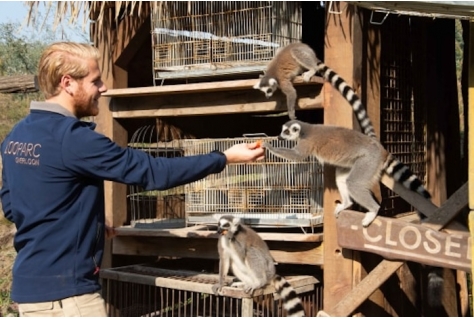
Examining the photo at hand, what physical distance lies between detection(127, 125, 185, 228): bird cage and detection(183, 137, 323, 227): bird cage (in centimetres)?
37

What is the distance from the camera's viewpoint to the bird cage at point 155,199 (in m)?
5.27

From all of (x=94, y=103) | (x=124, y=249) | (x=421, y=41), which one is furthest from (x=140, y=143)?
(x=94, y=103)

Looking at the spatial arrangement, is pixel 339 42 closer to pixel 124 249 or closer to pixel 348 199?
pixel 348 199

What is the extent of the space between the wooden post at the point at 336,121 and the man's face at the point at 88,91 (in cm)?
195

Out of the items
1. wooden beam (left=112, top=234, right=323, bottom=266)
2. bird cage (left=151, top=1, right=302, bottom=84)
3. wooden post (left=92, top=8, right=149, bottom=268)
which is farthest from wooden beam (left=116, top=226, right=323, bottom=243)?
bird cage (left=151, top=1, right=302, bottom=84)

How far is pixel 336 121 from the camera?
4.18 metres

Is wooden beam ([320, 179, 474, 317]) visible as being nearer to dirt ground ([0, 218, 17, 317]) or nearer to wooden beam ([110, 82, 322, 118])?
wooden beam ([110, 82, 322, 118])

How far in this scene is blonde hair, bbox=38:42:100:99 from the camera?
2.38 metres

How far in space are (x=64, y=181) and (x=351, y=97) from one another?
2.06 meters

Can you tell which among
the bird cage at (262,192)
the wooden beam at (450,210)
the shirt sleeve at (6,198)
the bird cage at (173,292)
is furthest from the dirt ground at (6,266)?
the wooden beam at (450,210)

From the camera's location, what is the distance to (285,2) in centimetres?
449

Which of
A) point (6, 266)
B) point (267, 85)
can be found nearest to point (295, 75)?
point (267, 85)

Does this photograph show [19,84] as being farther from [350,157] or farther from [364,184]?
[364,184]

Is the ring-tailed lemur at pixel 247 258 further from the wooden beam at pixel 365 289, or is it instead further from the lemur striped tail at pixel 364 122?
the lemur striped tail at pixel 364 122
